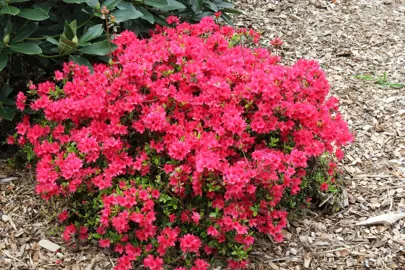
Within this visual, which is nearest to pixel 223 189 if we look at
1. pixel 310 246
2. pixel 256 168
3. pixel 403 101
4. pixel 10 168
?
pixel 256 168

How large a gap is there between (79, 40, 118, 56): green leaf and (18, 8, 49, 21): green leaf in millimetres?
283

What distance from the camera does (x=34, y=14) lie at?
269cm

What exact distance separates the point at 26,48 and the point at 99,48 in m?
0.41

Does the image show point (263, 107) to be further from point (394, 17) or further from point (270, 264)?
point (394, 17)

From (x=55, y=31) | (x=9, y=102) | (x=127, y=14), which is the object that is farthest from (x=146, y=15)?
(x=9, y=102)

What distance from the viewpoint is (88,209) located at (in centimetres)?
249

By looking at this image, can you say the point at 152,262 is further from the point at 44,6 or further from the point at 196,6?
the point at 196,6

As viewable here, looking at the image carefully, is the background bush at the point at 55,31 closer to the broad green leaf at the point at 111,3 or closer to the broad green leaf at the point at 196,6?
the broad green leaf at the point at 111,3

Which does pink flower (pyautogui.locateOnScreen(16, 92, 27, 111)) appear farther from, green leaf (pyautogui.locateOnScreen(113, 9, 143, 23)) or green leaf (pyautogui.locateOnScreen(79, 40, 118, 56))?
A: green leaf (pyautogui.locateOnScreen(113, 9, 143, 23))

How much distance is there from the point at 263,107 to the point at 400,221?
1055 mm

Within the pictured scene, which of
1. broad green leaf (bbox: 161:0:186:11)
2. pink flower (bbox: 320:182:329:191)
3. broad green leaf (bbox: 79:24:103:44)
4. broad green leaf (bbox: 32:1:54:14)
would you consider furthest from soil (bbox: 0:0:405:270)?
broad green leaf (bbox: 161:0:186:11)

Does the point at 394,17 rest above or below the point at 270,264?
above

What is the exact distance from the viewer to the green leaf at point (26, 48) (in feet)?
8.77

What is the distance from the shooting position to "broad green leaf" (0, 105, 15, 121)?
281cm
